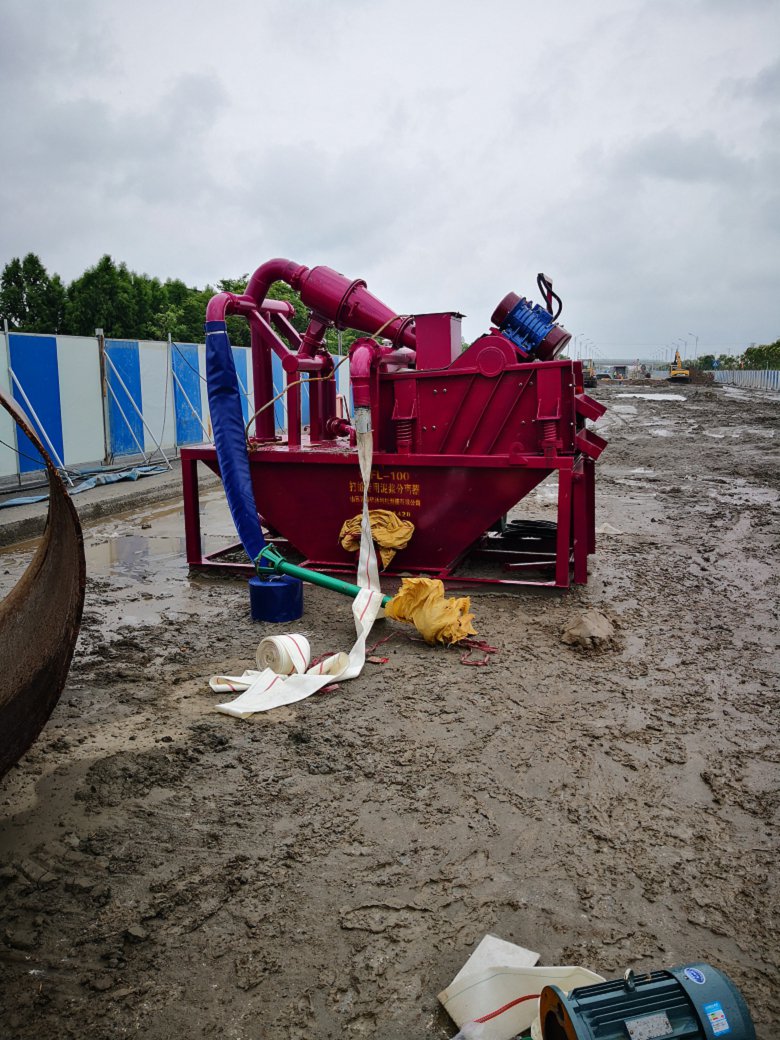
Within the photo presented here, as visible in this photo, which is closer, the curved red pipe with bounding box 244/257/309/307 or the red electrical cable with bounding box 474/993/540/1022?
the red electrical cable with bounding box 474/993/540/1022

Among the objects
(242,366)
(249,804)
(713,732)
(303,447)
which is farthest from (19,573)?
(242,366)

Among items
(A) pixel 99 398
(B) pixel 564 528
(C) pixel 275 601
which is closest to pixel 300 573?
(C) pixel 275 601

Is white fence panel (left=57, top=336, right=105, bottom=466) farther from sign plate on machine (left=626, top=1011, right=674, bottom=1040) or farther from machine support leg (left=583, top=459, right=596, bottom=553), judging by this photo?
sign plate on machine (left=626, top=1011, right=674, bottom=1040)

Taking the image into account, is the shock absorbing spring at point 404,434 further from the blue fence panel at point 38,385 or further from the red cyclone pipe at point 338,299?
the blue fence panel at point 38,385

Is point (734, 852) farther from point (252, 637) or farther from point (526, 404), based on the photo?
point (526, 404)

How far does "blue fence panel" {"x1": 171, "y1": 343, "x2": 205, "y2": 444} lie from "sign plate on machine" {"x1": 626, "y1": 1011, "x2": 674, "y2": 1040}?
49.9 ft

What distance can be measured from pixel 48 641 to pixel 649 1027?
8.69ft

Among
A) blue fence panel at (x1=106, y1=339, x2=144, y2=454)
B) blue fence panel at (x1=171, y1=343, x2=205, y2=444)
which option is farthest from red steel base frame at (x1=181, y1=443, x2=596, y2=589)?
blue fence panel at (x1=171, y1=343, x2=205, y2=444)

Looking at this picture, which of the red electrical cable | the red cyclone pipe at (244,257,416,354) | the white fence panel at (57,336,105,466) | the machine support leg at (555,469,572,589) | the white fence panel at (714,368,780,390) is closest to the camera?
the red electrical cable

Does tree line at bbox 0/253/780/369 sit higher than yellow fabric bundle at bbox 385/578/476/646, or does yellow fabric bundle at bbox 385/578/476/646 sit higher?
tree line at bbox 0/253/780/369

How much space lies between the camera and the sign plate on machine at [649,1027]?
1.75 metres

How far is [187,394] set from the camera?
16391 mm

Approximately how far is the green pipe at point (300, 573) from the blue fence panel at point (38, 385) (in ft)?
22.6

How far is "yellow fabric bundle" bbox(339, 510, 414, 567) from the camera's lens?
6.74 meters
